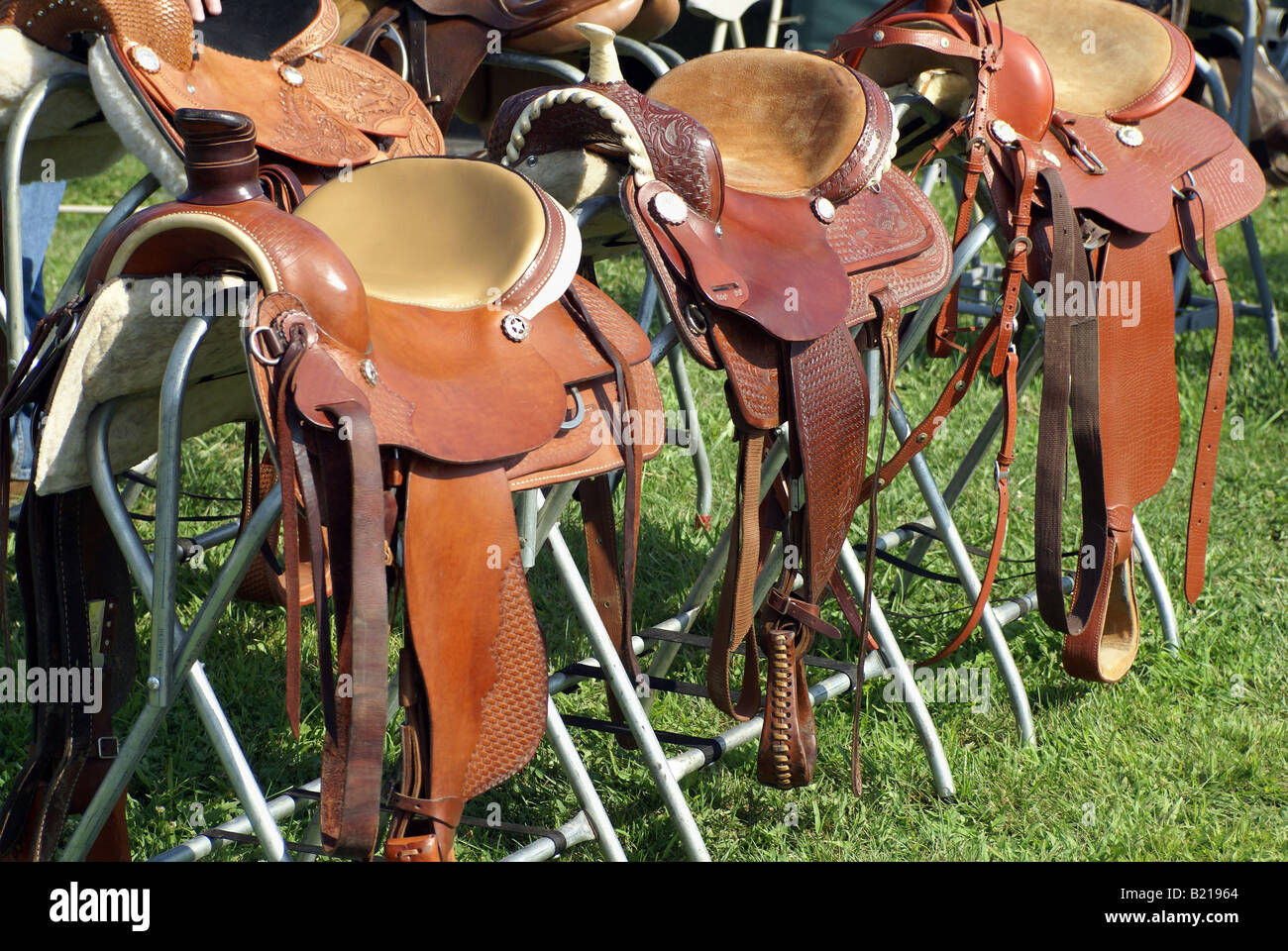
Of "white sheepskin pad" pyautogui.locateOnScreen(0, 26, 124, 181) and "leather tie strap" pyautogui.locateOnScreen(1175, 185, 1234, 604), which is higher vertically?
Answer: "white sheepskin pad" pyautogui.locateOnScreen(0, 26, 124, 181)

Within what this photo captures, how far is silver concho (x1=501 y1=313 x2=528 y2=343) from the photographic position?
1.67m

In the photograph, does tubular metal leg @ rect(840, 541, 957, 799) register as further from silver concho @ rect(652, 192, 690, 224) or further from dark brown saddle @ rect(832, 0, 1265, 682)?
silver concho @ rect(652, 192, 690, 224)

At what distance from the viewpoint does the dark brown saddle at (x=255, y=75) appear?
215cm

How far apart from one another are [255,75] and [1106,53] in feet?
6.00

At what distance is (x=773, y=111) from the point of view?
2268mm

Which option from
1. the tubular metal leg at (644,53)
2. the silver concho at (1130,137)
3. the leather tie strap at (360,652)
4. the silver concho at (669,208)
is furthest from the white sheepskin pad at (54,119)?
the silver concho at (1130,137)

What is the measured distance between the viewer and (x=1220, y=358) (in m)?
2.69

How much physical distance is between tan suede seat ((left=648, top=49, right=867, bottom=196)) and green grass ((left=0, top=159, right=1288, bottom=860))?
1.21 m

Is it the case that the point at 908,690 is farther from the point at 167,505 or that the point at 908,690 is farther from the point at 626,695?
the point at 167,505

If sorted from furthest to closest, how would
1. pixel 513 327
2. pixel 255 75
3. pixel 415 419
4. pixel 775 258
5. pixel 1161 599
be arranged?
pixel 1161 599
pixel 255 75
pixel 775 258
pixel 513 327
pixel 415 419

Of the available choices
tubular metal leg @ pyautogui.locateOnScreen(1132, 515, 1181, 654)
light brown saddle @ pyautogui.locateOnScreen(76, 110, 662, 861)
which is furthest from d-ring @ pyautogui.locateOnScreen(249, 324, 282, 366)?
tubular metal leg @ pyautogui.locateOnScreen(1132, 515, 1181, 654)

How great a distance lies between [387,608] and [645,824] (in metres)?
1.20

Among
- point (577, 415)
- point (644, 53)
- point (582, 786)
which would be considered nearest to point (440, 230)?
point (577, 415)

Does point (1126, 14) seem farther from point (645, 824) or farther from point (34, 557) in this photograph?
point (34, 557)
